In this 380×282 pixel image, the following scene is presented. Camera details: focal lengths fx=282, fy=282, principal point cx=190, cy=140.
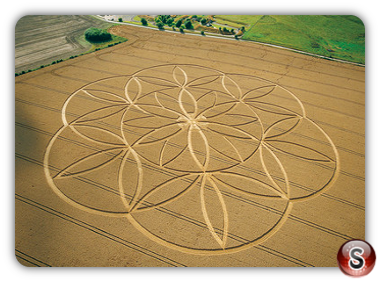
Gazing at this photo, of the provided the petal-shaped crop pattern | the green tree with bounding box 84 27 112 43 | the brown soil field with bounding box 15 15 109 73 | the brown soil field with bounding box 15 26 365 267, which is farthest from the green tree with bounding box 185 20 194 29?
the petal-shaped crop pattern

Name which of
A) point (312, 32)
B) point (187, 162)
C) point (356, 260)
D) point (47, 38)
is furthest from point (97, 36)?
point (356, 260)

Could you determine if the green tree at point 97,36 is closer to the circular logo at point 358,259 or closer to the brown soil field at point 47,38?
the brown soil field at point 47,38

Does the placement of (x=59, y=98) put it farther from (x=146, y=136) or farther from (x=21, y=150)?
(x=146, y=136)

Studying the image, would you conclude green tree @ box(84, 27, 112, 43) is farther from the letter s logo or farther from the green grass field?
the letter s logo

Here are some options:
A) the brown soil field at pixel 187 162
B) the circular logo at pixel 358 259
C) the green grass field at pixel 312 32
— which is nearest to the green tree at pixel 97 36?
the brown soil field at pixel 187 162

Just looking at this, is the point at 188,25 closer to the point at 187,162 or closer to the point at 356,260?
A: the point at 187,162

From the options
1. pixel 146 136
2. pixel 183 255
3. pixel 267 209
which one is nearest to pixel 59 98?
pixel 146 136
